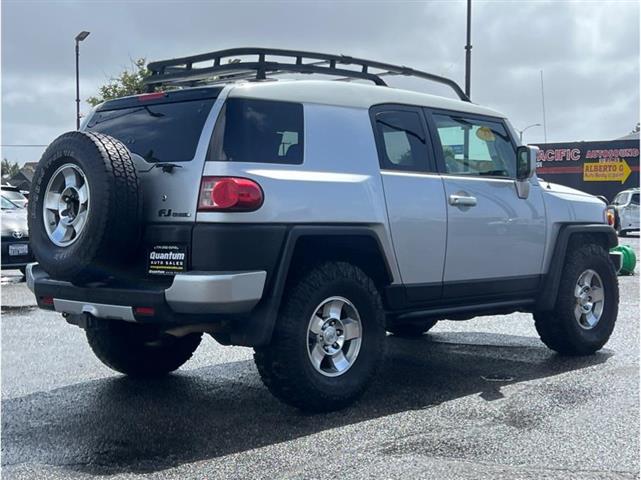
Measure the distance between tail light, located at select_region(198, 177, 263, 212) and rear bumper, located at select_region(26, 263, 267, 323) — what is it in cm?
37

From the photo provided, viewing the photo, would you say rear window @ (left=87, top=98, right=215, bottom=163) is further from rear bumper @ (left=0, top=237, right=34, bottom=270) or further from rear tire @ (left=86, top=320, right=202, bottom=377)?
rear bumper @ (left=0, top=237, right=34, bottom=270)

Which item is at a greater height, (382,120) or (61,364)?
(382,120)

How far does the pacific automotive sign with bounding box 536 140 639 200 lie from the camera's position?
39.7 m

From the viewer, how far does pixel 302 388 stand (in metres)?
5.17

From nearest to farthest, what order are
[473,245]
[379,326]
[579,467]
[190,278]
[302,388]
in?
[579,467] < [190,278] < [302,388] < [379,326] < [473,245]

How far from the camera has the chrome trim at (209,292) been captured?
4773 mm

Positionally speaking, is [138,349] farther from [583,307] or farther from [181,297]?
[583,307]

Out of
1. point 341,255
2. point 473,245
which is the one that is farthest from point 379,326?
point 473,245

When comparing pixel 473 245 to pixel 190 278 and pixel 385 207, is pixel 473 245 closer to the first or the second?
pixel 385 207

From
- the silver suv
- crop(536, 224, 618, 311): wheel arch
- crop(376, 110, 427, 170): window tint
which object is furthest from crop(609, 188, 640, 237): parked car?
crop(376, 110, 427, 170): window tint

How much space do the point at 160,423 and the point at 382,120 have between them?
2.45 m

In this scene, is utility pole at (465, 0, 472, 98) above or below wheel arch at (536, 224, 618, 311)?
Result: above

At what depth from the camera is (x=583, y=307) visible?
7.42 meters

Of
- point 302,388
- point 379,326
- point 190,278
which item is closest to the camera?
point 190,278
